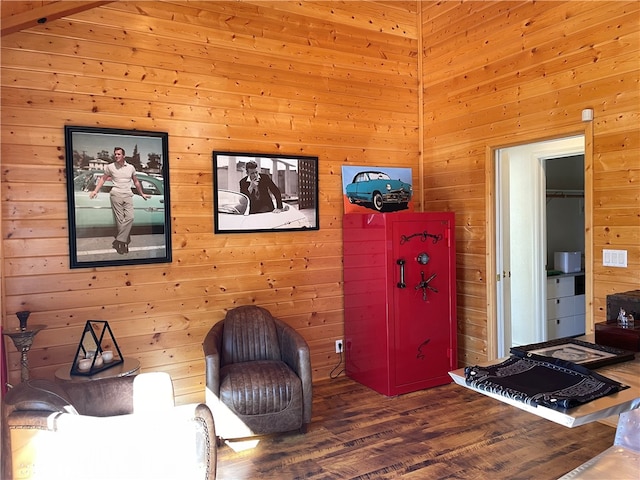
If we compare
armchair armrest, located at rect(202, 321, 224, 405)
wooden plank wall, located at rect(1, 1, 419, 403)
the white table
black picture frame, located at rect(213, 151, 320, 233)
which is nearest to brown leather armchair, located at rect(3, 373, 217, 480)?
the white table

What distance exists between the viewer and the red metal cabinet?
156 inches

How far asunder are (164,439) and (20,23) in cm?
268

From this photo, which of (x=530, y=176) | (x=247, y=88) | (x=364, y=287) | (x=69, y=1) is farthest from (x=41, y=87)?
(x=530, y=176)

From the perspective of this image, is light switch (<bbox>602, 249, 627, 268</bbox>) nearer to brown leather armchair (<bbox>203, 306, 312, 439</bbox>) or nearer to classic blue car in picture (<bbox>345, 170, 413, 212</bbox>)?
classic blue car in picture (<bbox>345, 170, 413, 212</bbox>)

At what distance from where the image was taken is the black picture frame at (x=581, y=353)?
6.39 feet

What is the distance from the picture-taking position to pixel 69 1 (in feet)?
9.43

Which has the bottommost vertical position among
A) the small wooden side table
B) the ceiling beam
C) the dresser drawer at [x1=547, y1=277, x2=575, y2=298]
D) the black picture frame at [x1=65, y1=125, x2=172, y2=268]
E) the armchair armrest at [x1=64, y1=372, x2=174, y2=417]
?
the small wooden side table

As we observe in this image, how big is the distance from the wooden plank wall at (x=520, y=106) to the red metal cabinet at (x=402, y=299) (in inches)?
15.1

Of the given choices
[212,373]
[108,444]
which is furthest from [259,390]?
[108,444]

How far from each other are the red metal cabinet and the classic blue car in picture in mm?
253

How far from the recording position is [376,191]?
14.8 feet

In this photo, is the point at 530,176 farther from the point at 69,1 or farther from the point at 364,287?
the point at 69,1

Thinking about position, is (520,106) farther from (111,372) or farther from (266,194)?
(111,372)

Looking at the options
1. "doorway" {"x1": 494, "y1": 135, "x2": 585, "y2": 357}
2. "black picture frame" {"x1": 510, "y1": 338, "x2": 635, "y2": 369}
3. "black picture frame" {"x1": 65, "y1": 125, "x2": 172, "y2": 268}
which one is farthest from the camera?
"doorway" {"x1": 494, "y1": 135, "x2": 585, "y2": 357}
